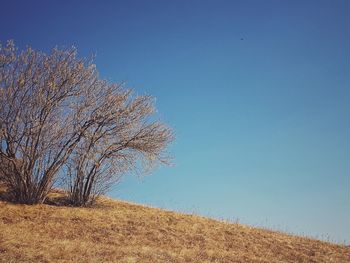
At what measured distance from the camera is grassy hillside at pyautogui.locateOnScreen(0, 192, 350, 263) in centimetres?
1394

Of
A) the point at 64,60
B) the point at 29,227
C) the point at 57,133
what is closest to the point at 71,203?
the point at 57,133

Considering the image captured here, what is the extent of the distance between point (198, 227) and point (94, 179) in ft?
18.7

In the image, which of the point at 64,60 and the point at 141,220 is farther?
the point at 64,60

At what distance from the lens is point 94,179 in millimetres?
21828

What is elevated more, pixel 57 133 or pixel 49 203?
pixel 57 133

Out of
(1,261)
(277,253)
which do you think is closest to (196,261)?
(277,253)

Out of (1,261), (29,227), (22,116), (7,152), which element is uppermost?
(22,116)

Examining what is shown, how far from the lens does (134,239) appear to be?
16359 millimetres

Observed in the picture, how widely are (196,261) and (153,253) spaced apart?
4.57ft

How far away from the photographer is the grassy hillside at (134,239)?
45.7ft

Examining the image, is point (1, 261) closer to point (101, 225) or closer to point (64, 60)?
point (101, 225)


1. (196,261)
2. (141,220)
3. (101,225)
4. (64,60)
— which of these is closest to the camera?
(196,261)

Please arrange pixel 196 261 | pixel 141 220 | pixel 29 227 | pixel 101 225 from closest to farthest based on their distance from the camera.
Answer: pixel 196 261 → pixel 29 227 → pixel 101 225 → pixel 141 220

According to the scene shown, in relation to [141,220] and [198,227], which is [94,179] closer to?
[141,220]
